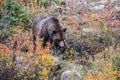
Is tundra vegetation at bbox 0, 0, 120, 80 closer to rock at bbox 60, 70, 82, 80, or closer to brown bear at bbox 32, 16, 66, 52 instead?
rock at bbox 60, 70, 82, 80

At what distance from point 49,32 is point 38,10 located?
2.58 meters

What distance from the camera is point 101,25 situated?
11.0 meters

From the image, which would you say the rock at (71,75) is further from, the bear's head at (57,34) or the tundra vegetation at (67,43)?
the bear's head at (57,34)

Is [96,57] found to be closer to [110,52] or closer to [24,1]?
[110,52]

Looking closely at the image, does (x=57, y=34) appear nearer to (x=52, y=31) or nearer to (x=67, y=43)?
(x=52, y=31)

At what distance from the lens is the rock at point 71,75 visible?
7641mm

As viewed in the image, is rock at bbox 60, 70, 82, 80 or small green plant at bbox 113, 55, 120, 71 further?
rock at bbox 60, 70, 82, 80

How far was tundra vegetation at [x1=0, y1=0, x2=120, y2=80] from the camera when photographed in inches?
306

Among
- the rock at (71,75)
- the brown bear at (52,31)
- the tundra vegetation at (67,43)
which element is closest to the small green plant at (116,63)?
the tundra vegetation at (67,43)

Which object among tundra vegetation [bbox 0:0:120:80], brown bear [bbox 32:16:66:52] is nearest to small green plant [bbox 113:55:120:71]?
tundra vegetation [bbox 0:0:120:80]

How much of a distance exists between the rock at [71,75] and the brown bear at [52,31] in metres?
1.82

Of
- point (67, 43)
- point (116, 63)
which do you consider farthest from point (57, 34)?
point (116, 63)

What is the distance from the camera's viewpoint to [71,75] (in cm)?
768

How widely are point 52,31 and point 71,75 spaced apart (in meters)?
2.25
